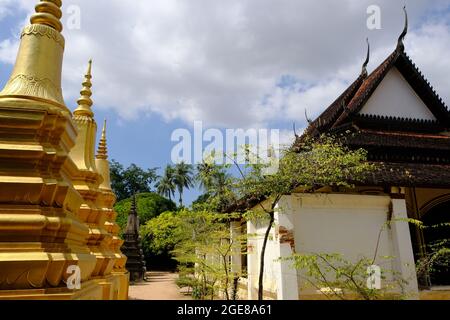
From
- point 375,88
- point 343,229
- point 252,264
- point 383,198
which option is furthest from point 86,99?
point 375,88

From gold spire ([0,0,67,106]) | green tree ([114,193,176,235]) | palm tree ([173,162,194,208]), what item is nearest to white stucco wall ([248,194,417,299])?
gold spire ([0,0,67,106])

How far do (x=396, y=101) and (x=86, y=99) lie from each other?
1116 cm

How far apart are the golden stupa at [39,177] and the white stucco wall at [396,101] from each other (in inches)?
445

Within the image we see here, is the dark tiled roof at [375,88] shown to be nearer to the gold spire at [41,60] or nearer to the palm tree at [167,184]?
the gold spire at [41,60]

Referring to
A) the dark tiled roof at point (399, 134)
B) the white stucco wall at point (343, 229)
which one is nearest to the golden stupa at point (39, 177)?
the white stucco wall at point (343, 229)

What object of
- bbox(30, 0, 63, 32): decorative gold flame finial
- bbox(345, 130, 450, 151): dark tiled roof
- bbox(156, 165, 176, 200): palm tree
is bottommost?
bbox(30, 0, 63, 32): decorative gold flame finial

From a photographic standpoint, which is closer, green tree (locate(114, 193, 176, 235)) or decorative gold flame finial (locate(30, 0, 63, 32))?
decorative gold flame finial (locate(30, 0, 63, 32))

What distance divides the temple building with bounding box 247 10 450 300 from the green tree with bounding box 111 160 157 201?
144 ft

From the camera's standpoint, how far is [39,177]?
270 centimetres

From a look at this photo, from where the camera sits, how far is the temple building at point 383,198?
349 inches

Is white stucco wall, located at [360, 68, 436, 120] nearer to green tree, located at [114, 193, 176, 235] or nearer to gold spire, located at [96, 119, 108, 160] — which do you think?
gold spire, located at [96, 119, 108, 160]

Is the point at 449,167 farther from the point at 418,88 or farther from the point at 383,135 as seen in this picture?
the point at 418,88

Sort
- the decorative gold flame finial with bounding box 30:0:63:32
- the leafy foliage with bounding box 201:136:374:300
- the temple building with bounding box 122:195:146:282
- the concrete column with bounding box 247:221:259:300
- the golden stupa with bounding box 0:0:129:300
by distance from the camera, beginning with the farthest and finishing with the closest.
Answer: the temple building with bounding box 122:195:146:282, the concrete column with bounding box 247:221:259:300, the leafy foliage with bounding box 201:136:374:300, the decorative gold flame finial with bounding box 30:0:63:32, the golden stupa with bounding box 0:0:129:300

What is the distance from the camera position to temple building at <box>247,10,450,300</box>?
8.88 meters
